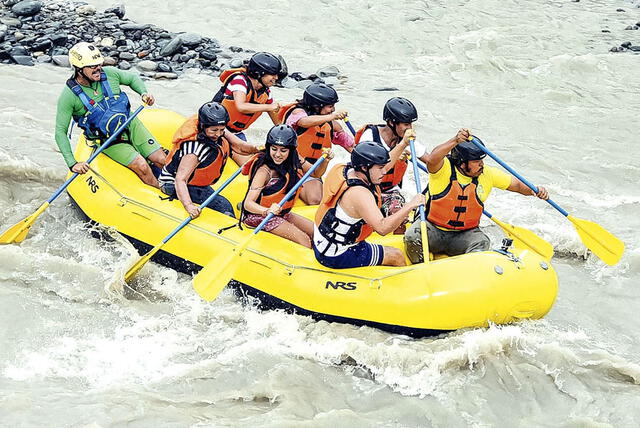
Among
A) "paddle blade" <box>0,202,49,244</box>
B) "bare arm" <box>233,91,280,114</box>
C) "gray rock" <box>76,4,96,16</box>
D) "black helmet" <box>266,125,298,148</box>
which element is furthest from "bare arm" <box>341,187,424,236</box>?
"gray rock" <box>76,4,96,16</box>

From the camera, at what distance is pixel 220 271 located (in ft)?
16.2

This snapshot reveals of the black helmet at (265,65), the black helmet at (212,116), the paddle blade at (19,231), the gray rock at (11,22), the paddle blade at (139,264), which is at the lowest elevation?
the gray rock at (11,22)

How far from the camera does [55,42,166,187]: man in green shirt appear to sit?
583cm

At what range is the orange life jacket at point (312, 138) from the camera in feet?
19.4

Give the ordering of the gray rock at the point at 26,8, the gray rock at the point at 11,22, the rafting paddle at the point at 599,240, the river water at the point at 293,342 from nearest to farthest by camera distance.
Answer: the river water at the point at 293,342 < the rafting paddle at the point at 599,240 < the gray rock at the point at 11,22 < the gray rock at the point at 26,8

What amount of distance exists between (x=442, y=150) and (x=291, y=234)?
119 cm

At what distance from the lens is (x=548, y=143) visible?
9164mm

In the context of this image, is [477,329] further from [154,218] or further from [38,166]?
[38,166]

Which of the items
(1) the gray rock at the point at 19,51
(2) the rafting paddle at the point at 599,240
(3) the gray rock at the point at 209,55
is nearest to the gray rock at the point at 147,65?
(3) the gray rock at the point at 209,55

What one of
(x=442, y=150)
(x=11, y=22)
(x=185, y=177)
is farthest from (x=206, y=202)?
(x=11, y=22)

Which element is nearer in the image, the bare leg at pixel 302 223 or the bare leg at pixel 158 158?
the bare leg at pixel 302 223

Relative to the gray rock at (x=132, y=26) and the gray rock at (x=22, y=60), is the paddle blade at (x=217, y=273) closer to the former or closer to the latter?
the gray rock at (x=22, y=60)

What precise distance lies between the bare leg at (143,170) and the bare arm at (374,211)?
2.12m

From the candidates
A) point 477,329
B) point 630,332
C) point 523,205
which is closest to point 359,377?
point 477,329
